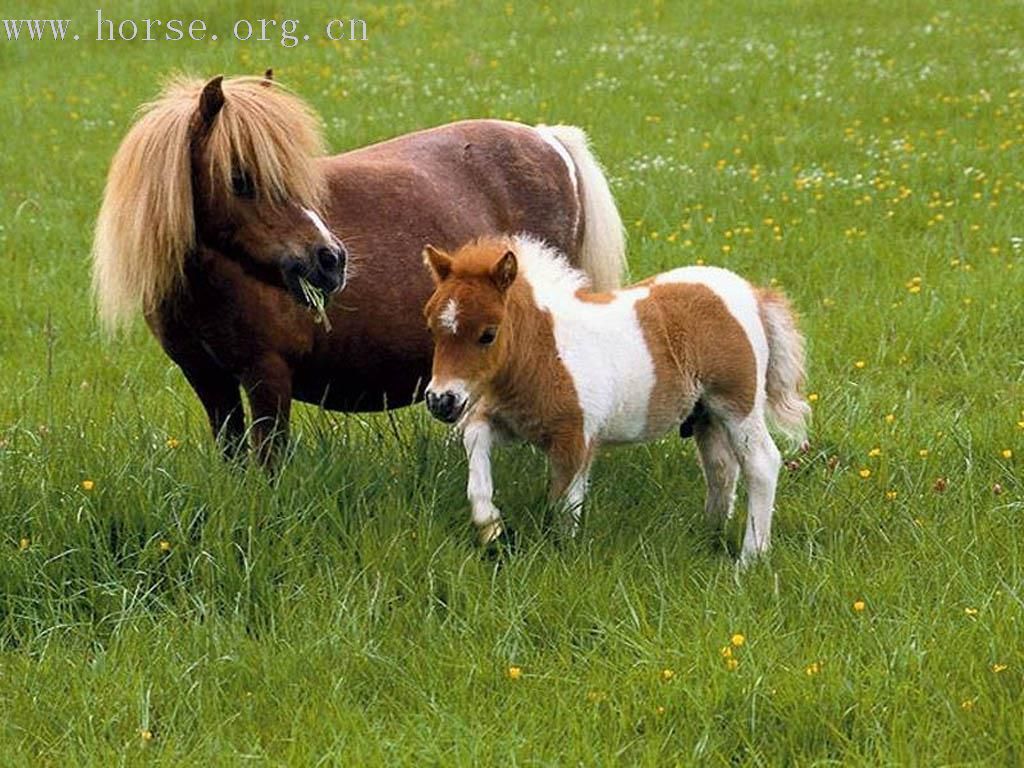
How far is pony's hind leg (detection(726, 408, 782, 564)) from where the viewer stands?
4984mm

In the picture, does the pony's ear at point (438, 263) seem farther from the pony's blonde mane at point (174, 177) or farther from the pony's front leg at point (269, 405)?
the pony's front leg at point (269, 405)

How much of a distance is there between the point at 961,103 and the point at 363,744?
34.9ft

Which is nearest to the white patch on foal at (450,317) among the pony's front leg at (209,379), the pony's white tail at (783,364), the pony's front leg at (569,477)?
the pony's front leg at (569,477)

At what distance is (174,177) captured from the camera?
483 centimetres

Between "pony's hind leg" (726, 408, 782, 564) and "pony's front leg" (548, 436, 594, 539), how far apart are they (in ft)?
1.87

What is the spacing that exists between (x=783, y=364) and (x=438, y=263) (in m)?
1.40

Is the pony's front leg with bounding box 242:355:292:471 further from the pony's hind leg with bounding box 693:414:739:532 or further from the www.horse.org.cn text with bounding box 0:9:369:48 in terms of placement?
the www.horse.org.cn text with bounding box 0:9:369:48

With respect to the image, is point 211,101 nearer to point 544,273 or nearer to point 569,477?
point 544,273

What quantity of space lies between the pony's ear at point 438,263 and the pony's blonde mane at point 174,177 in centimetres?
64

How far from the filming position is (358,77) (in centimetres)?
1523

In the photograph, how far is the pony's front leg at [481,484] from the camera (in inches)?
185

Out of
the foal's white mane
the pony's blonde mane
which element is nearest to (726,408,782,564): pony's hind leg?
the foal's white mane

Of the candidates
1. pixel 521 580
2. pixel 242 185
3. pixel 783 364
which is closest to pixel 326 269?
pixel 242 185

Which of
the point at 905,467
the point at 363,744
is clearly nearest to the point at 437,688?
the point at 363,744
